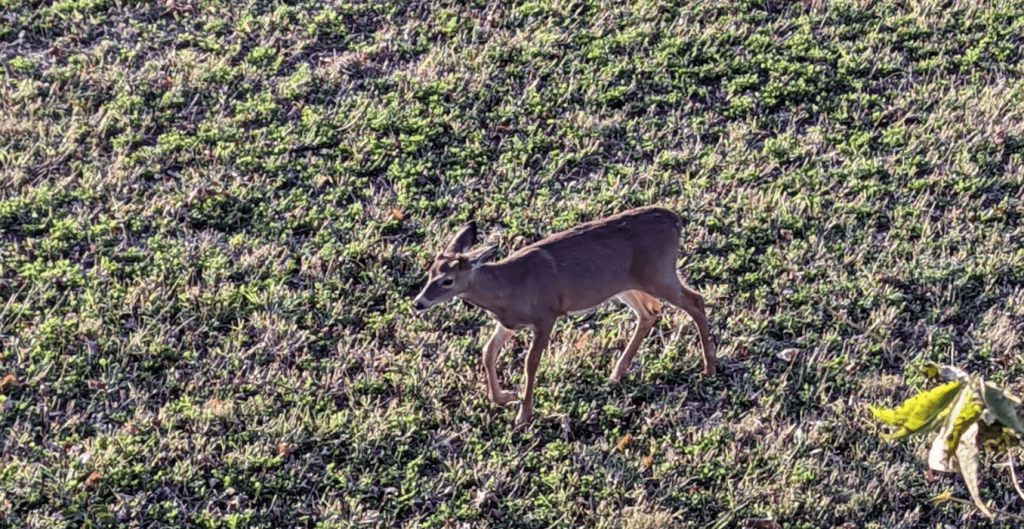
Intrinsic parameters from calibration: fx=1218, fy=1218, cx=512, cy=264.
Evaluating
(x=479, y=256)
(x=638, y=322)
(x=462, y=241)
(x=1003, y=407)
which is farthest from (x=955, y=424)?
(x=638, y=322)

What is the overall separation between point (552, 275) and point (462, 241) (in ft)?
2.10

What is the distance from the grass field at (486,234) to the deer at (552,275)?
687 mm

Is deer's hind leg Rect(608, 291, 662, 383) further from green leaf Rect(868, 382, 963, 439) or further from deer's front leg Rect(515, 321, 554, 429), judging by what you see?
green leaf Rect(868, 382, 963, 439)

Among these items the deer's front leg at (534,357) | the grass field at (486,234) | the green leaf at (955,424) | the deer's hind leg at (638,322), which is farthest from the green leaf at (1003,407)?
the deer's hind leg at (638,322)

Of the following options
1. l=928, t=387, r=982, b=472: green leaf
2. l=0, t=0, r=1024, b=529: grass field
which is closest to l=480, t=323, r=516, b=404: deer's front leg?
l=0, t=0, r=1024, b=529: grass field

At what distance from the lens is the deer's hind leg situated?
866 cm

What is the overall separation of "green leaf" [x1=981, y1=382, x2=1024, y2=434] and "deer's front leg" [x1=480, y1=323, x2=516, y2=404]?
525 cm

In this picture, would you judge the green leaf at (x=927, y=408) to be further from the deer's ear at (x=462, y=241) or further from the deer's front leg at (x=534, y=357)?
the deer's ear at (x=462, y=241)

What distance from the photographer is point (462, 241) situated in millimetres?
8086

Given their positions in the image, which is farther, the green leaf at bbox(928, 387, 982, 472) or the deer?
the deer

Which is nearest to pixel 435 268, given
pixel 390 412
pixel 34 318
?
pixel 390 412

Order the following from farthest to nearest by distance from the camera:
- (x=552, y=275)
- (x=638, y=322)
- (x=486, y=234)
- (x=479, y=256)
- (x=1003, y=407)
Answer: (x=486, y=234), (x=638, y=322), (x=552, y=275), (x=479, y=256), (x=1003, y=407)

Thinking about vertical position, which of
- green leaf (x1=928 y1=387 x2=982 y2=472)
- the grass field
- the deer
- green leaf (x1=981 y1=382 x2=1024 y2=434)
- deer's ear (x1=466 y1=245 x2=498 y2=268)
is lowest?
the grass field

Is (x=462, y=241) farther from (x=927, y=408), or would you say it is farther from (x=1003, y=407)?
(x=1003, y=407)
